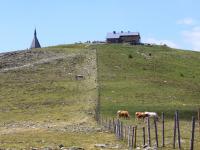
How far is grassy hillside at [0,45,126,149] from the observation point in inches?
1475

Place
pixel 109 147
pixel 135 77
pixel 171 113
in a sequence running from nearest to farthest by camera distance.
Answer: pixel 109 147, pixel 171 113, pixel 135 77

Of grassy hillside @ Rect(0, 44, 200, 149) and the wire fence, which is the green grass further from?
the wire fence

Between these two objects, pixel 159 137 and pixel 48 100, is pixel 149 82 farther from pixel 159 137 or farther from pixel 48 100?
pixel 159 137

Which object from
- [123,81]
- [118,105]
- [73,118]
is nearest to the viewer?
[73,118]

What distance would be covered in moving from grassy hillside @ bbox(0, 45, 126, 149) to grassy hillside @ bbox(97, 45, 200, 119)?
3.29 metres

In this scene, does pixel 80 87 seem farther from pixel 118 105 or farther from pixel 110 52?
pixel 110 52

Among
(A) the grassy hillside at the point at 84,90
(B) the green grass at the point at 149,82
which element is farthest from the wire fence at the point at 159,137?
(A) the grassy hillside at the point at 84,90

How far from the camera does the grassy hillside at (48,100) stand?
37.5 metres

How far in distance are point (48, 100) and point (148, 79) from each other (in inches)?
1280

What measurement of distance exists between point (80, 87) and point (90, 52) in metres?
54.8

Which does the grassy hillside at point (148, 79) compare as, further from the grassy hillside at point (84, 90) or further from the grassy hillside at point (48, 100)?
the grassy hillside at point (48, 100)

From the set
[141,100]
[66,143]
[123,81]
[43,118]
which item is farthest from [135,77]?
[66,143]

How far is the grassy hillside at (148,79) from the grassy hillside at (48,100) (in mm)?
3286

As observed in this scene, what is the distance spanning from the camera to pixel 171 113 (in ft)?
219
